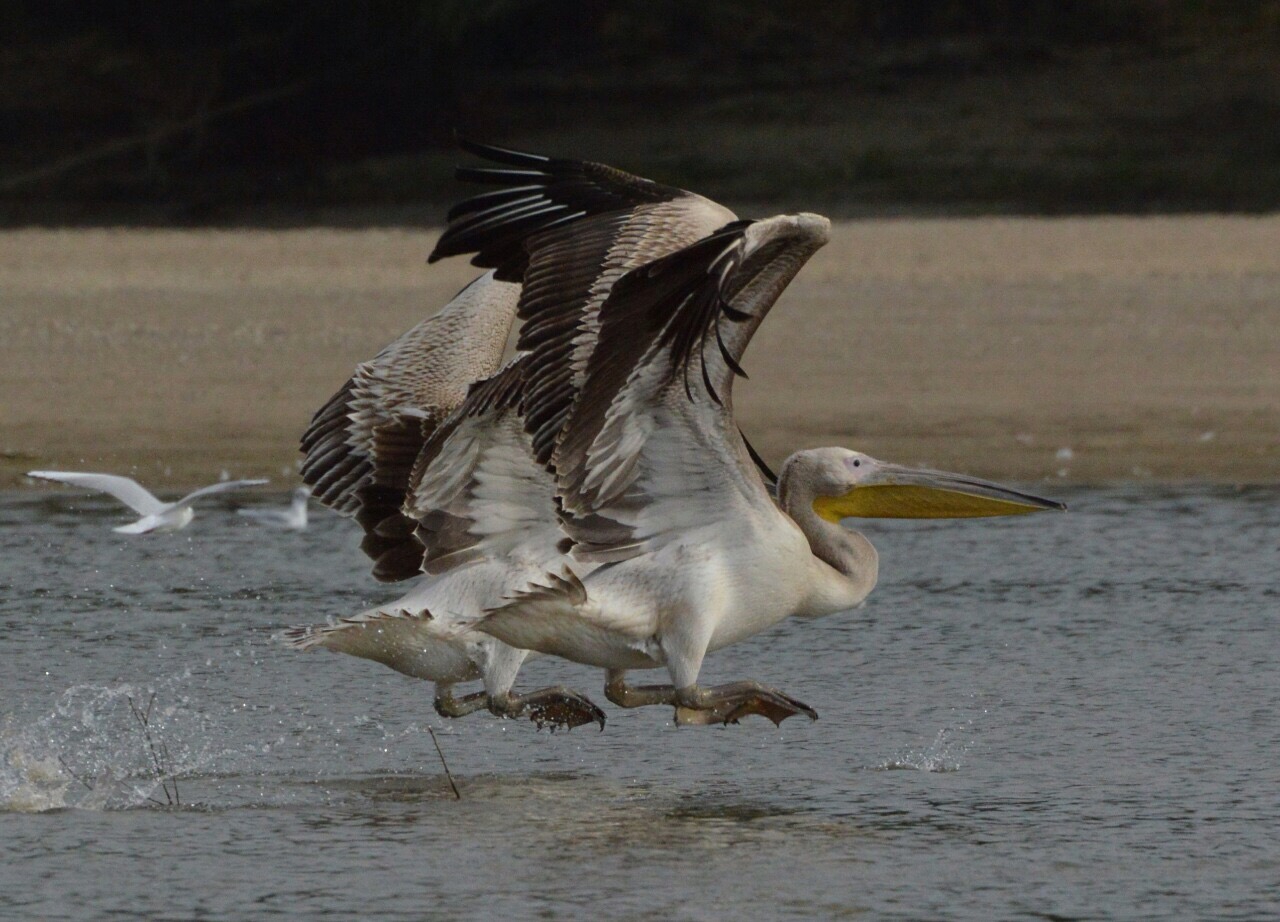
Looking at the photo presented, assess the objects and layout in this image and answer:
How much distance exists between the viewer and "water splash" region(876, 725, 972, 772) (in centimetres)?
579

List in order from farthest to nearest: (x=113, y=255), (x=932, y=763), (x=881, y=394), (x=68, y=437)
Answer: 1. (x=113, y=255)
2. (x=881, y=394)
3. (x=68, y=437)
4. (x=932, y=763)

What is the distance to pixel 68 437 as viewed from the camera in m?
10.7


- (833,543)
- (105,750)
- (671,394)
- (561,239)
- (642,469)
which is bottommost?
(105,750)

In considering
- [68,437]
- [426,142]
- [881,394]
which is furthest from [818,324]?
[426,142]

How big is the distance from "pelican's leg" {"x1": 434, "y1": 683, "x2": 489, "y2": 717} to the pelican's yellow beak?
3.09 ft

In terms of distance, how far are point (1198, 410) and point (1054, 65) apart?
10.8 meters

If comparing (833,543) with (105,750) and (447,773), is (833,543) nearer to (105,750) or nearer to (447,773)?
(447,773)

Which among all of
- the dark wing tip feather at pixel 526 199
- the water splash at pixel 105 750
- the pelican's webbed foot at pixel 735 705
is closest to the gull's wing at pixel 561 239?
the dark wing tip feather at pixel 526 199

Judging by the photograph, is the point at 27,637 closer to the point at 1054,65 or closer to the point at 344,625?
the point at 344,625

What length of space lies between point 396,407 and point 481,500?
1.93 feet

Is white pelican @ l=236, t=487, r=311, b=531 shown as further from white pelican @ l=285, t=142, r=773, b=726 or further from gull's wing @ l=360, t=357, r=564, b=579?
gull's wing @ l=360, t=357, r=564, b=579

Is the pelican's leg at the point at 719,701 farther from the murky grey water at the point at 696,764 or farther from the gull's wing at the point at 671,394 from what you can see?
the gull's wing at the point at 671,394

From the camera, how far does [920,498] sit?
20.1 feet

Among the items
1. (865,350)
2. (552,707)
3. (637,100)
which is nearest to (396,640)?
(552,707)
